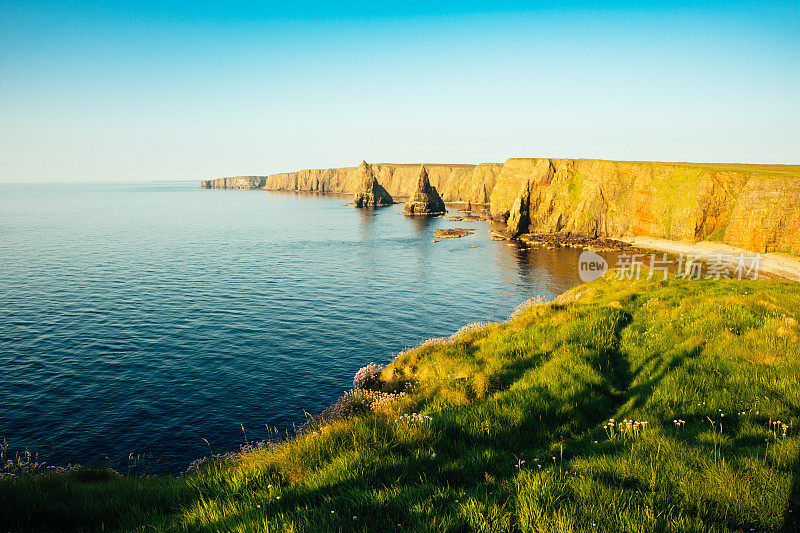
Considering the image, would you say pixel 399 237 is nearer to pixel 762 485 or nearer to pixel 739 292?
pixel 739 292

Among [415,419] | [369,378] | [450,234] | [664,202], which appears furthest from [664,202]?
[415,419]

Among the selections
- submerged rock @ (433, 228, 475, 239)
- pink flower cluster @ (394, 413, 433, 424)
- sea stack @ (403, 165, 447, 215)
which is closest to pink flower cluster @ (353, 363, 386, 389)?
pink flower cluster @ (394, 413, 433, 424)

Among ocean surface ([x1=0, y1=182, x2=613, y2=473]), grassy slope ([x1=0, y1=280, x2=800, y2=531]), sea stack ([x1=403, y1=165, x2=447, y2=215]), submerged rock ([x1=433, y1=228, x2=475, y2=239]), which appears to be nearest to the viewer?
grassy slope ([x1=0, y1=280, x2=800, y2=531])

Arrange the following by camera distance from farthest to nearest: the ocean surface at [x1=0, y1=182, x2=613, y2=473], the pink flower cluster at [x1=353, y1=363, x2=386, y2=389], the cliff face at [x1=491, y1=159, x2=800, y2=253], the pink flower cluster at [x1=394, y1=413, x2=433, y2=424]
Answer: the cliff face at [x1=491, y1=159, x2=800, y2=253] < the ocean surface at [x1=0, y1=182, x2=613, y2=473] < the pink flower cluster at [x1=353, y1=363, x2=386, y2=389] < the pink flower cluster at [x1=394, y1=413, x2=433, y2=424]

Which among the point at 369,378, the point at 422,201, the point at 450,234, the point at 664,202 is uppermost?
the point at 422,201

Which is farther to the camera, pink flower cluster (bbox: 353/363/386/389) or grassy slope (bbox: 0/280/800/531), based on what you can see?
pink flower cluster (bbox: 353/363/386/389)

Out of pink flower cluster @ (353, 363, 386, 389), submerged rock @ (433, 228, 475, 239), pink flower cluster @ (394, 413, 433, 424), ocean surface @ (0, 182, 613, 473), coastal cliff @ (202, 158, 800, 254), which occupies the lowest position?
ocean surface @ (0, 182, 613, 473)

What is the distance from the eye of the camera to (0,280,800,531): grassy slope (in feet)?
14.7

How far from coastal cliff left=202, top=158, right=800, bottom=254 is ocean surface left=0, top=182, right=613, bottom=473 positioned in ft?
75.3

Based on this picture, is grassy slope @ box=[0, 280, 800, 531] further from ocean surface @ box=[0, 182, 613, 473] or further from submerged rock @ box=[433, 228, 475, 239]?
submerged rock @ box=[433, 228, 475, 239]

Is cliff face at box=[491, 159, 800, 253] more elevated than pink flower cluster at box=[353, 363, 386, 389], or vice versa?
cliff face at box=[491, 159, 800, 253]

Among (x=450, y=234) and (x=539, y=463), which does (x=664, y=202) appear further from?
(x=539, y=463)

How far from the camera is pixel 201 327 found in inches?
1419

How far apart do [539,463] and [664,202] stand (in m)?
103
